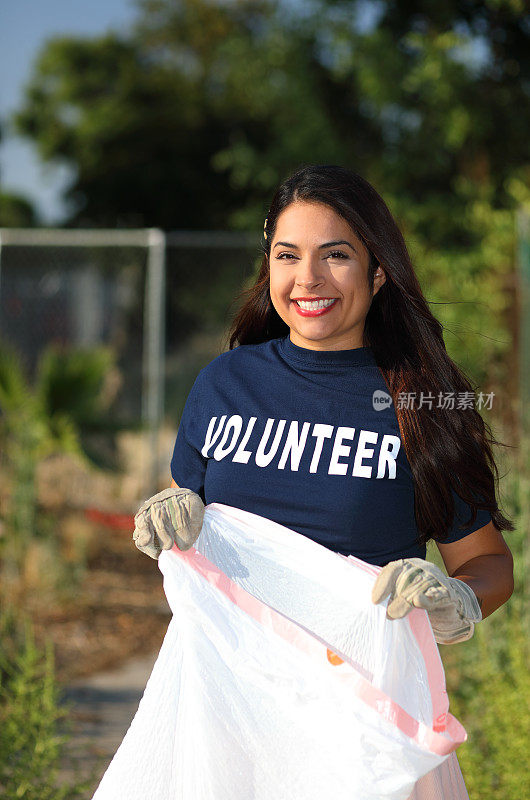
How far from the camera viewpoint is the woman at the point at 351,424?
1736 mm

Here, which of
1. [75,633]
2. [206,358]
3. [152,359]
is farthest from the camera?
[206,358]

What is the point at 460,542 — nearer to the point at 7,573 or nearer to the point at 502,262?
the point at 7,573

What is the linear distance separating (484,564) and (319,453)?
1.27 ft

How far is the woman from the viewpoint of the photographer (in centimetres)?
174

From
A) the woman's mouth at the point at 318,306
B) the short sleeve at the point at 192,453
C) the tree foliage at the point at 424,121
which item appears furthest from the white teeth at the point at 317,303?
the tree foliage at the point at 424,121

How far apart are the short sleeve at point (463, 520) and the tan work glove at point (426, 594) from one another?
181 mm

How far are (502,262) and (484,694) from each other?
505 centimetres

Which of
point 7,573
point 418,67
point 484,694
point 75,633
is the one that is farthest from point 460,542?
point 418,67

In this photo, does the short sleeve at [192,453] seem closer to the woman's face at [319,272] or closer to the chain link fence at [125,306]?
the woman's face at [319,272]

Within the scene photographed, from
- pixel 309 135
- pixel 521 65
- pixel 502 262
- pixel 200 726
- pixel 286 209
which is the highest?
pixel 521 65

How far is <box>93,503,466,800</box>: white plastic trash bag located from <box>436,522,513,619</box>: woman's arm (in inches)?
6.4

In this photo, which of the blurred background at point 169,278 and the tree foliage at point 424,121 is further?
the tree foliage at point 424,121

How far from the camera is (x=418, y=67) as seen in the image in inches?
328

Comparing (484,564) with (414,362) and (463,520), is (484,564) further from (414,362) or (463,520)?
(414,362)
